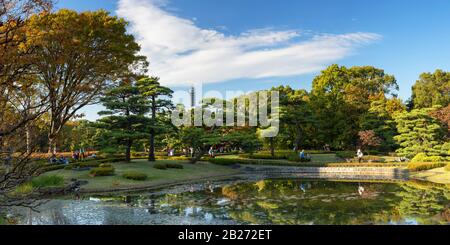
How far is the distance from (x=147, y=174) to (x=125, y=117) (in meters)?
6.33

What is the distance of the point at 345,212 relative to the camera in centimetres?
1414

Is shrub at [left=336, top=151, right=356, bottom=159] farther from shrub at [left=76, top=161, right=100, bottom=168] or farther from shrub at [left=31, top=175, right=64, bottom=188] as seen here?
shrub at [left=31, top=175, right=64, bottom=188]

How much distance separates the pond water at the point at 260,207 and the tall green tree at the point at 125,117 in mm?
8549

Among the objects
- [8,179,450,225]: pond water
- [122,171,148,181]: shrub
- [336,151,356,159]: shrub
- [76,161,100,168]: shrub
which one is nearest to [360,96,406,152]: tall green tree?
[336,151,356,159]: shrub

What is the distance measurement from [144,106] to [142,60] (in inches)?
214

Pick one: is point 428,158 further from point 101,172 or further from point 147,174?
point 101,172

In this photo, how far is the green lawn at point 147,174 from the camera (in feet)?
70.2

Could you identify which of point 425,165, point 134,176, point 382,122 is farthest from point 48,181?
point 382,122

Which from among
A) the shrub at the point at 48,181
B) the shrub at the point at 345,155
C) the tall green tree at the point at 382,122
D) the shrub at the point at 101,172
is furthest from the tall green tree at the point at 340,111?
the shrub at the point at 48,181

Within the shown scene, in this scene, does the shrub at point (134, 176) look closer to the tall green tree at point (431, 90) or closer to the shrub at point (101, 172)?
the shrub at point (101, 172)

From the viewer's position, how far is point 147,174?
24.2 metres

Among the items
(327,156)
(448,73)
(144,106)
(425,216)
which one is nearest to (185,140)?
(144,106)

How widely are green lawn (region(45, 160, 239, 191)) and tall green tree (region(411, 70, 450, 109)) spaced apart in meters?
38.7
